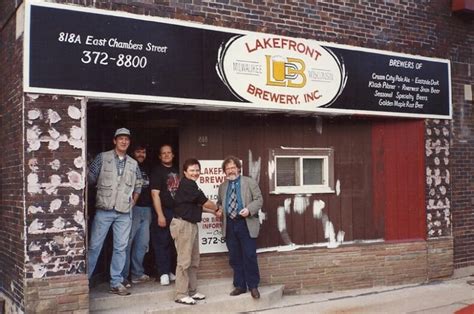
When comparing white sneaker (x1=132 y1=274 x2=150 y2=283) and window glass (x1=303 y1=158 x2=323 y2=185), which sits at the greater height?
window glass (x1=303 y1=158 x2=323 y2=185)

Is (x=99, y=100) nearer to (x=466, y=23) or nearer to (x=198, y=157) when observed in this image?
(x=198, y=157)

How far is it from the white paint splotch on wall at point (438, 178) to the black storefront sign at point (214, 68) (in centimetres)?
29

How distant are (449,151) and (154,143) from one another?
15.6 ft

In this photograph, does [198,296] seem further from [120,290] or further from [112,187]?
[112,187]

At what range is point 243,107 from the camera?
672 cm

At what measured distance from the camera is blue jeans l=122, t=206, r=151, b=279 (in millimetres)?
6781

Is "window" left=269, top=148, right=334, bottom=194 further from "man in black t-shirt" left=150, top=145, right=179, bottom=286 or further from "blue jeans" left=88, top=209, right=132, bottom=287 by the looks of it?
"blue jeans" left=88, top=209, right=132, bottom=287

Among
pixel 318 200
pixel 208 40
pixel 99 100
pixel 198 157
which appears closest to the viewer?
pixel 99 100

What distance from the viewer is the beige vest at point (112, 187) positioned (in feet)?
20.0

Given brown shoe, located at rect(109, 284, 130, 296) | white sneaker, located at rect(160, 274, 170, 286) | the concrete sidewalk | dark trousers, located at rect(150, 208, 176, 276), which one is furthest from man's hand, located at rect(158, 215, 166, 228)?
the concrete sidewalk

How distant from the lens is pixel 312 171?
779 centimetres

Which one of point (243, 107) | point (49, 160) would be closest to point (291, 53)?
point (243, 107)

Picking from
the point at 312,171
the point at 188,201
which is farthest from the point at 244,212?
the point at 312,171

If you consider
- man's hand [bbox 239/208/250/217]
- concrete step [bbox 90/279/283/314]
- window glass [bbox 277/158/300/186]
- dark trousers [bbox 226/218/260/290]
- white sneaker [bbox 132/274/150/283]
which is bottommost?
concrete step [bbox 90/279/283/314]
